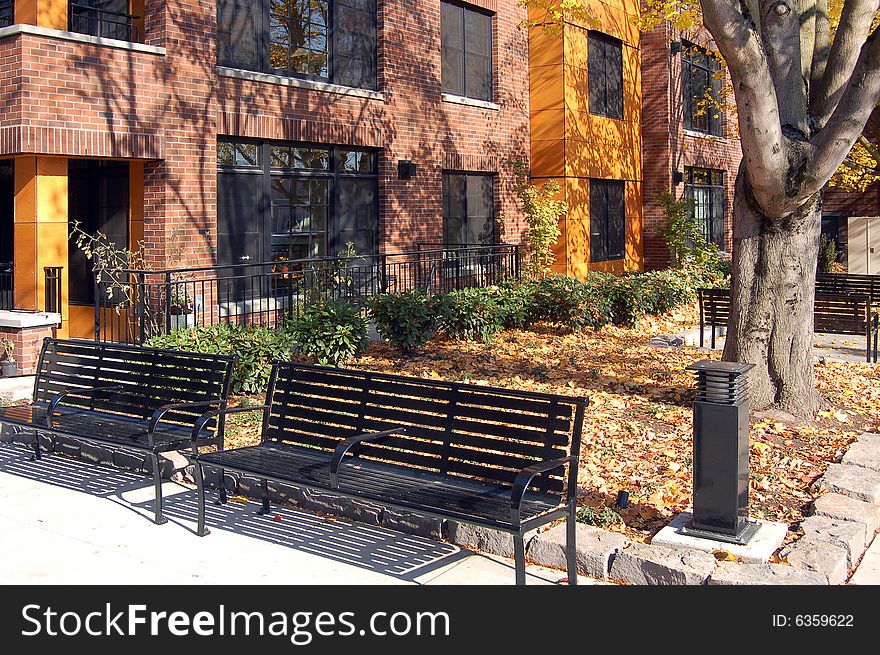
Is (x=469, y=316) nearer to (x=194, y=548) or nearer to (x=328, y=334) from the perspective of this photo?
(x=328, y=334)

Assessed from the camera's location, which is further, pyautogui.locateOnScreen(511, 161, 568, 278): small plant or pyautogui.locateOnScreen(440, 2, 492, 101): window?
pyautogui.locateOnScreen(511, 161, 568, 278): small plant

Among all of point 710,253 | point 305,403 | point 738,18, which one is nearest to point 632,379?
point 738,18

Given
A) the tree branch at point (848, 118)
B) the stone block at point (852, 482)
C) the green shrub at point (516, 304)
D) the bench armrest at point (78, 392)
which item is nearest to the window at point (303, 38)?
the green shrub at point (516, 304)

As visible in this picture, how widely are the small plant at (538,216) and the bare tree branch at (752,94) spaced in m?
10.9

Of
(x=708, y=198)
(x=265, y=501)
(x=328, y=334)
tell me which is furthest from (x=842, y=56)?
(x=708, y=198)

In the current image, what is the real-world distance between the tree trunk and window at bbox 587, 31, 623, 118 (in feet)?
43.2

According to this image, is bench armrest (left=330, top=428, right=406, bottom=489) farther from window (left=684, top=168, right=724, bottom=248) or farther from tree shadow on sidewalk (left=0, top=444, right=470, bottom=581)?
window (left=684, top=168, right=724, bottom=248)

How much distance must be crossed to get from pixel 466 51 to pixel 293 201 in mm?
5556

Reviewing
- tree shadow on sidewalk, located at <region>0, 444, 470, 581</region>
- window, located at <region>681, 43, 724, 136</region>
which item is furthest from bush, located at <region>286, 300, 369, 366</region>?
window, located at <region>681, 43, 724, 136</region>

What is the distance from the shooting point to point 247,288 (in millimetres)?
13578

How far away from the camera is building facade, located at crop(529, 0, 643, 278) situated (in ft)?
65.3

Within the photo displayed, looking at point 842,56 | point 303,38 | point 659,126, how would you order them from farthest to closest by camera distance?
point 659,126 → point 303,38 → point 842,56

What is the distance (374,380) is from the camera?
6066 mm

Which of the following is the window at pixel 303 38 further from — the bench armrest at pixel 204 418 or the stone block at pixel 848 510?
the stone block at pixel 848 510
